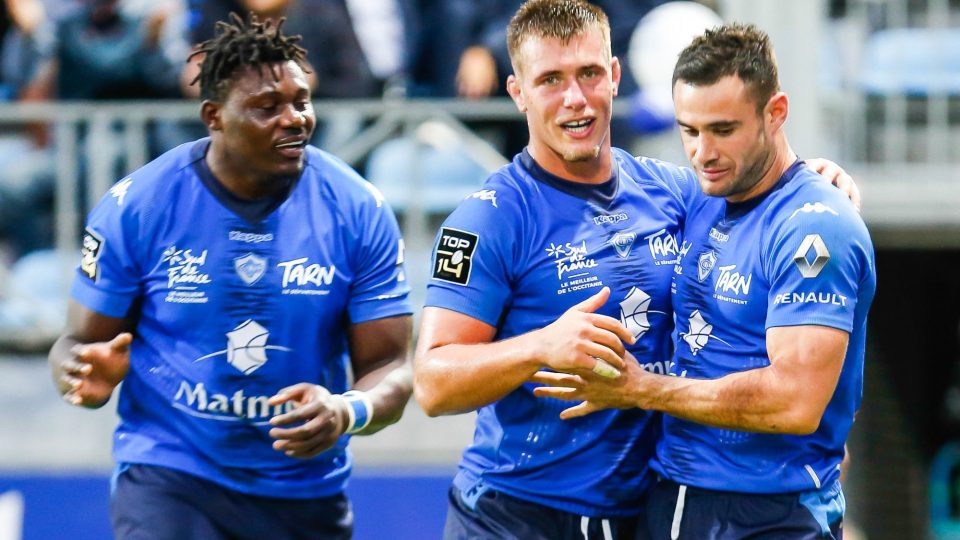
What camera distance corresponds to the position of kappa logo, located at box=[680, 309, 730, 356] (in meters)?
4.20

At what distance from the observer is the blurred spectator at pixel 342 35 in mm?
8250

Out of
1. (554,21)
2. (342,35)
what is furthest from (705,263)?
(342,35)

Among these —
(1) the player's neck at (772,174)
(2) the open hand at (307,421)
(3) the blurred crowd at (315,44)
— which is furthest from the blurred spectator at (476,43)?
(2) the open hand at (307,421)

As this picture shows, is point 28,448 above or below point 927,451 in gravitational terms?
above

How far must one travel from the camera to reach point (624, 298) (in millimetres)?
4387

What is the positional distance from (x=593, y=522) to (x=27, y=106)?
14.8 feet

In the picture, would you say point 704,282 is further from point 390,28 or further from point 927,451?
point 927,451

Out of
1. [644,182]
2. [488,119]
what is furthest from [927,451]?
[644,182]

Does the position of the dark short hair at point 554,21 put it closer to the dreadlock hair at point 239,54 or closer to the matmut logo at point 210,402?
the dreadlock hair at point 239,54

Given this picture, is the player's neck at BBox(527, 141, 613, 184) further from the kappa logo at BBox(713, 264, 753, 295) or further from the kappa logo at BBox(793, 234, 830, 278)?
the kappa logo at BBox(793, 234, 830, 278)

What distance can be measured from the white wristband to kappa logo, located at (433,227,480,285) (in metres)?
0.54

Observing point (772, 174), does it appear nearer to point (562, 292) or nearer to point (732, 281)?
point (732, 281)

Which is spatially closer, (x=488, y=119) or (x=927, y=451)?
(x=488, y=119)

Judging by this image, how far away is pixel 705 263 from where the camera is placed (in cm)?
425
